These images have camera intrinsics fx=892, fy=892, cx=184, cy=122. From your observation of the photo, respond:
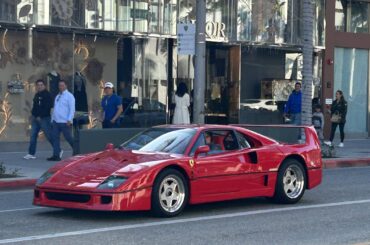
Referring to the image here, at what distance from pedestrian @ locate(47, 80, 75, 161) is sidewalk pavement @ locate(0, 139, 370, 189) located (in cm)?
46

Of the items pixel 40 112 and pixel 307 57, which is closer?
pixel 40 112

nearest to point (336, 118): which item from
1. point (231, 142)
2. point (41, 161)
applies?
point (41, 161)

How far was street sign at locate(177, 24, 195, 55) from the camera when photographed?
808 inches

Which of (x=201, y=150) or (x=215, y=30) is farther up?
(x=215, y=30)

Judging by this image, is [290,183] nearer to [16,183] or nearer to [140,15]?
[16,183]

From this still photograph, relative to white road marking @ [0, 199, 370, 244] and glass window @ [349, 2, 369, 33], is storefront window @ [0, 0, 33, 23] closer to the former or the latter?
white road marking @ [0, 199, 370, 244]

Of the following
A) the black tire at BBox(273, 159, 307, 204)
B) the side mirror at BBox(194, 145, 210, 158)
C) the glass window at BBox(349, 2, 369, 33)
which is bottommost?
the black tire at BBox(273, 159, 307, 204)

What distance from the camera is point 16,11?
73.8ft

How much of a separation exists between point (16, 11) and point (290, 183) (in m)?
10.8

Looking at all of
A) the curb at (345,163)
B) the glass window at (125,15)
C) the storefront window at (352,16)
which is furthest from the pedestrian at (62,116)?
the storefront window at (352,16)

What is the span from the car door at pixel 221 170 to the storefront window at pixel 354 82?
740 inches

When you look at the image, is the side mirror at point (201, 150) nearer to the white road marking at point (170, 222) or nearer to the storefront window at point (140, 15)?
the white road marking at point (170, 222)

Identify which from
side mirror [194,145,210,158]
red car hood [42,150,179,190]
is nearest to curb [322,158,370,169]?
side mirror [194,145,210,158]

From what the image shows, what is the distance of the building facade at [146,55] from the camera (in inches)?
904
